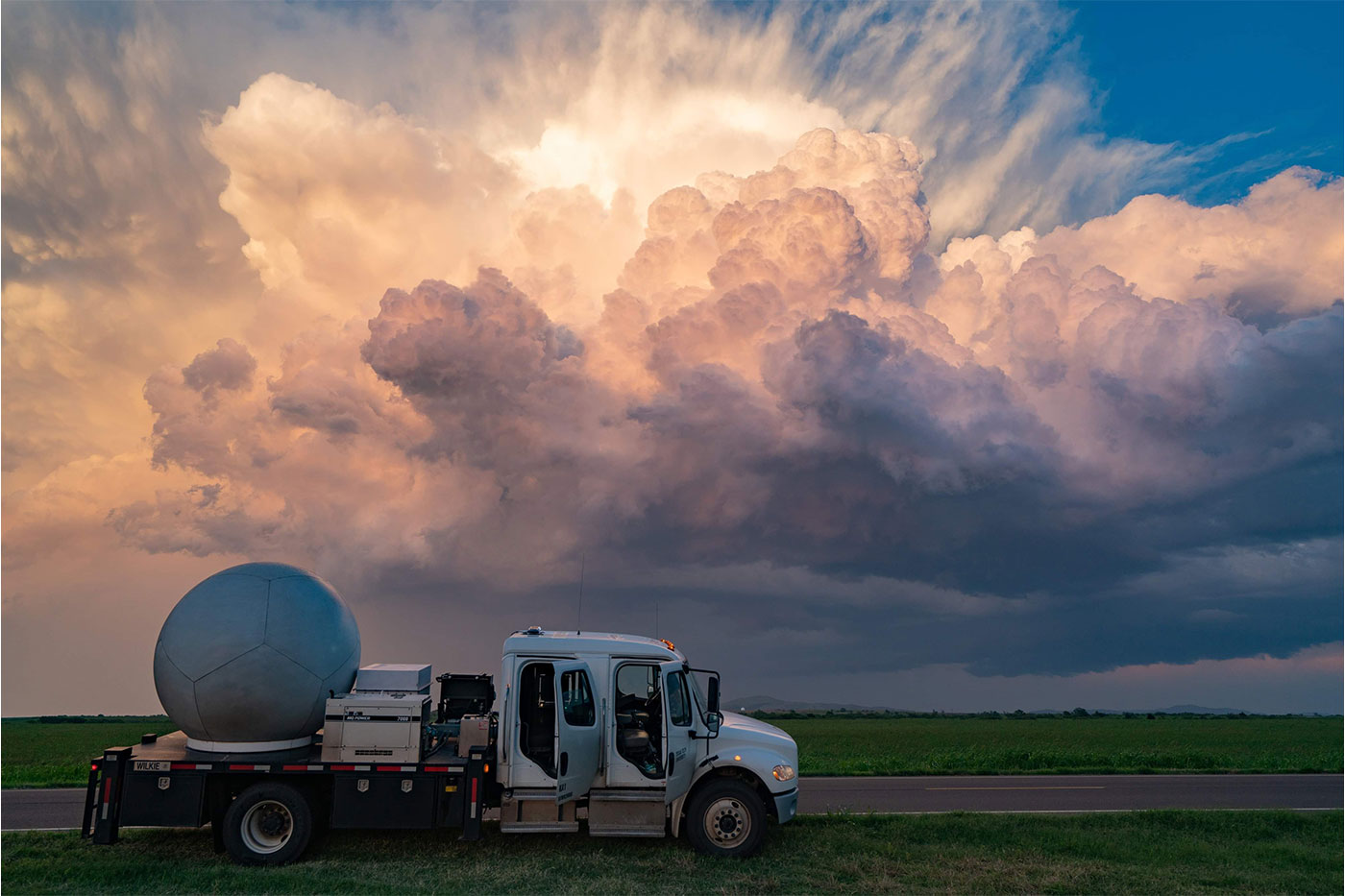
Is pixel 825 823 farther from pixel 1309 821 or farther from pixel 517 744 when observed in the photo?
pixel 1309 821

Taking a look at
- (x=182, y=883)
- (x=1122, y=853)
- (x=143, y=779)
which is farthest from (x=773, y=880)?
(x=143, y=779)

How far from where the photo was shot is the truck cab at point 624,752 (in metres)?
12.0

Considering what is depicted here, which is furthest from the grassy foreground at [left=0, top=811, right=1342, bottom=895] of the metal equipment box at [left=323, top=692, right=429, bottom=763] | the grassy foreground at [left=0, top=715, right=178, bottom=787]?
the grassy foreground at [left=0, top=715, right=178, bottom=787]

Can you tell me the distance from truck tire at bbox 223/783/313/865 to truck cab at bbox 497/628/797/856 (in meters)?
2.67

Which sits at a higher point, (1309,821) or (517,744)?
(517,744)

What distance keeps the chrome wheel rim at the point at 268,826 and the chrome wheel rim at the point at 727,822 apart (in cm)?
560

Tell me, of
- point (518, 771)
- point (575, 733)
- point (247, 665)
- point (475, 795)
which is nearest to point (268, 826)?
point (247, 665)

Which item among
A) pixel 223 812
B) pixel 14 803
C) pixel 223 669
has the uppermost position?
pixel 223 669

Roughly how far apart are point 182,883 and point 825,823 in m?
9.57

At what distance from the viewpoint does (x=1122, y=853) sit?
44.2 feet

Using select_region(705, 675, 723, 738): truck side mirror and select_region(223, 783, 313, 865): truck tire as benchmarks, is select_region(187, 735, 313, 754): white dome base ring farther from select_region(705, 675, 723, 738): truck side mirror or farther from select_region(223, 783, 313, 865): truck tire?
select_region(705, 675, 723, 738): truck side mirror

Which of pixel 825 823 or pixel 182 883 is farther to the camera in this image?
pixel 825 823

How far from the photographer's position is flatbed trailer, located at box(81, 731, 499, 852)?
38.7 feet

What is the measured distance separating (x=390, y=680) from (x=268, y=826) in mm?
Result: 2393
